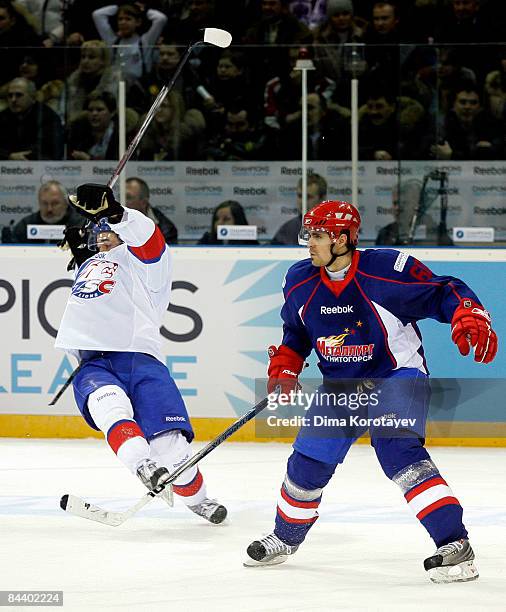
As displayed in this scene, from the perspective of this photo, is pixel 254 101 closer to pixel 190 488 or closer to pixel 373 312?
pixel 190 488

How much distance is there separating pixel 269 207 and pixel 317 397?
2707mm

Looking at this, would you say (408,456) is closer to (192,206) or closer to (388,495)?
(388,495)

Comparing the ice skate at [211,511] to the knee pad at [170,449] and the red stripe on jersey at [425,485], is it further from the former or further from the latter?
the red stripe on jersey at [425,485]

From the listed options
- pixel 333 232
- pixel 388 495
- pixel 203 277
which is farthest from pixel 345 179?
pixel 333 232

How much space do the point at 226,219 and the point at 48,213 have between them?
85cm

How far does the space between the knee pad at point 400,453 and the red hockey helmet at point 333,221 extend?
563mm

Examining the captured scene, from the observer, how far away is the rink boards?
6.11 m

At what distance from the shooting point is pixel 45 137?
6.52 m

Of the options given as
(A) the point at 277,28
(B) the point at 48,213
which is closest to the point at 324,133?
(B) the point at 48,213

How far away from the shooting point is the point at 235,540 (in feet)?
13.8

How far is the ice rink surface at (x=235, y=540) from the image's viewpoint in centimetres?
337

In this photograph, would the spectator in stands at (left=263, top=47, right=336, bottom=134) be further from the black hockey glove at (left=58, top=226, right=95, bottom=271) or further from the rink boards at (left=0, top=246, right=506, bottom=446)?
the black hockey glove at (left=58, top=226, right=95, bottom=271)

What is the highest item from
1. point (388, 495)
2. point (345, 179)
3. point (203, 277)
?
point (345, 179)

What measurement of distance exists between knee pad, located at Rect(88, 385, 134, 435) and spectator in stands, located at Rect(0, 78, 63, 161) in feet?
7.86
